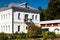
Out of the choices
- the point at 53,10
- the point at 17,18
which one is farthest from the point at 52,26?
the point at 53,10

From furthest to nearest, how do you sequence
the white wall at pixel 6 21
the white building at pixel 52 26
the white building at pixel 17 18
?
the white building at pixel 52 26
the white wall at pixel 6 21
the white building at pixel 17 18

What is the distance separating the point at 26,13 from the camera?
44.9 meters

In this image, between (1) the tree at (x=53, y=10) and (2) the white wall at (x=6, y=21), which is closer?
(2) the white wall at (x=6, y=21)

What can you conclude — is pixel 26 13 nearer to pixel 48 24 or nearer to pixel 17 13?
pixel 17 13

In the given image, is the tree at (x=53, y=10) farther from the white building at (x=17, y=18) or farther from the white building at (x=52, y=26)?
the white building at (x=17, y=18)

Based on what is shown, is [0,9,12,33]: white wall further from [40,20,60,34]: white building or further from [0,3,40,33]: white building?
[40,20,60,34]: white building

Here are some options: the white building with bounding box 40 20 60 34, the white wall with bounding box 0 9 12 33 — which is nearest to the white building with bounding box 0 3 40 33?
the white wall with bounding box 0 9 12 33

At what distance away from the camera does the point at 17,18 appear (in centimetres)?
4306

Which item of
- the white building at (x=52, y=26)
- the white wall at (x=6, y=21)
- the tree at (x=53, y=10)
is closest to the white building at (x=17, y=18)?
the white wall at (x=6, y=21)

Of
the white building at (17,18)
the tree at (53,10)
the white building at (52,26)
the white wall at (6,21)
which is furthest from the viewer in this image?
the tree at (53,10)

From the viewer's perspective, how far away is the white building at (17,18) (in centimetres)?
4253

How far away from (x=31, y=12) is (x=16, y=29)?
615cm

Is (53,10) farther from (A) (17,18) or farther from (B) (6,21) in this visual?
(A) (17,18)

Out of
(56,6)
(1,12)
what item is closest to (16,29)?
(1,12)
